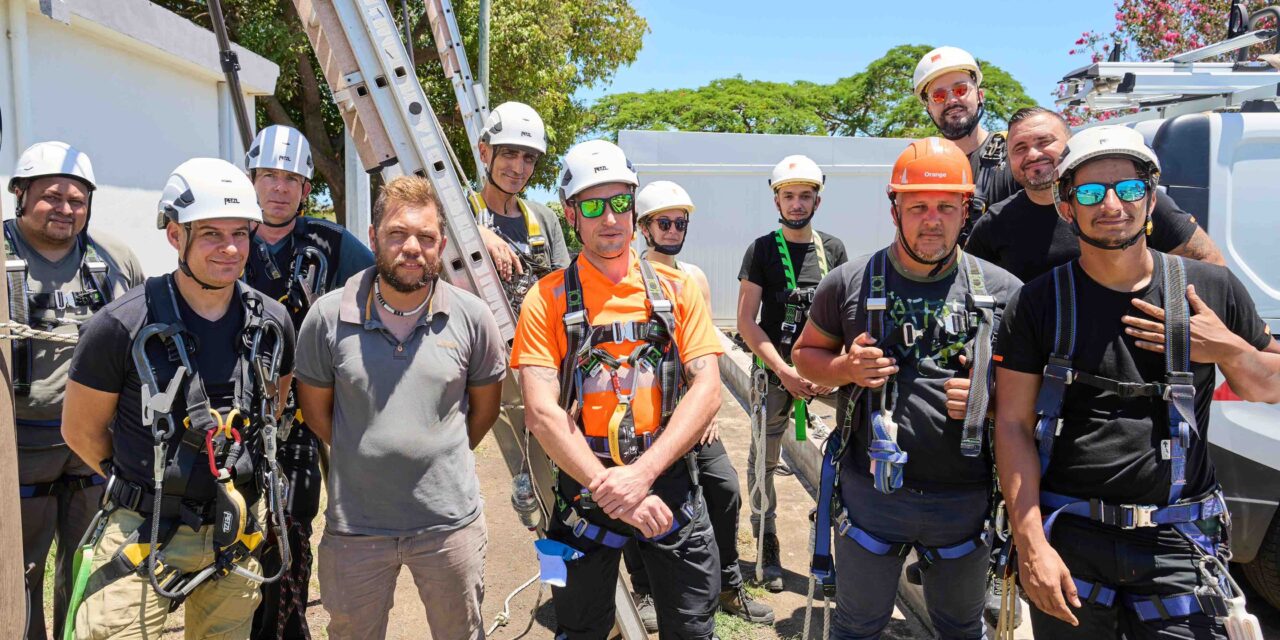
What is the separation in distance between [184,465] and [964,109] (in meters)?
3.96

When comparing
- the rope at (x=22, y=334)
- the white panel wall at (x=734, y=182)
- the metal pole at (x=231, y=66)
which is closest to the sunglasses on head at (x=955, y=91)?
the metal pole at (x=231, y=66)

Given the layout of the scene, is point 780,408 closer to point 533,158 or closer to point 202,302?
point 533,158

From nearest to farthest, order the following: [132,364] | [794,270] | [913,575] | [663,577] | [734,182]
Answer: [132,364] → [663,577] → [913,575] → [794,270] → [734,182]

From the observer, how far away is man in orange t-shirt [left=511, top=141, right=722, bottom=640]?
10.3 ft

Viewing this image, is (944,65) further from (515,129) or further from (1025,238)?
(515,129)

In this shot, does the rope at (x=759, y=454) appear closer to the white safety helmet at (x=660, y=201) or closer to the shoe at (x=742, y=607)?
the shoe at (x=742, y=607)

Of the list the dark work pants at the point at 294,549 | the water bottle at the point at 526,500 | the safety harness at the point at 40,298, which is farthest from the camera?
the water bottle at the point at 526,500

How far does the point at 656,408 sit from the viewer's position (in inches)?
126

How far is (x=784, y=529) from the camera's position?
615 centimetres

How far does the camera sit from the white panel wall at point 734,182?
53.6 feet

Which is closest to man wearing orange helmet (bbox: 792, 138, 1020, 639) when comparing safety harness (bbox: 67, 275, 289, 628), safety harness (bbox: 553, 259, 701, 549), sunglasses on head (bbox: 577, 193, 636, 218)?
safety harness (bbox: 553, 259, 701, 549)

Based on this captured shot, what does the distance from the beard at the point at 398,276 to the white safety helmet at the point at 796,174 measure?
98.7 inches

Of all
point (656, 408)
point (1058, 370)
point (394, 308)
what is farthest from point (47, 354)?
point (1058, 370)

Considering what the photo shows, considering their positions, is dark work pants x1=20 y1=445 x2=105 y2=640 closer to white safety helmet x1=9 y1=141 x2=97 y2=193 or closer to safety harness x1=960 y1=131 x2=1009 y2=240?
white safety helmet x1=9 y1=141 x2=97 y2=193
